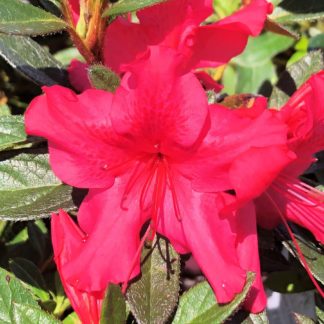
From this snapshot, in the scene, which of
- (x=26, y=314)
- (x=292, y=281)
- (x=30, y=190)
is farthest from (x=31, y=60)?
(x=292, y=281)

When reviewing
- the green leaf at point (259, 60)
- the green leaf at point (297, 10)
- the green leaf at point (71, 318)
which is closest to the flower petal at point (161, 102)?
Result: the green leaf at point (71, 318)

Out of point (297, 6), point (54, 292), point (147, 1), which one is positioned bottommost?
point (54, 292)

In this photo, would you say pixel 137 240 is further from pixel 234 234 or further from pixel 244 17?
pixel 244 17

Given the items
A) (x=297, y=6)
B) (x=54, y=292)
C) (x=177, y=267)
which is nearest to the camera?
(x=177, y=267)

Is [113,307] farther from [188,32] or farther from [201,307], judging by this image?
[188,32]

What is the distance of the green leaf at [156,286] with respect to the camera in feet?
2.87

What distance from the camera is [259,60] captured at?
1.79m

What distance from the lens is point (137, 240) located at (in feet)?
2.92

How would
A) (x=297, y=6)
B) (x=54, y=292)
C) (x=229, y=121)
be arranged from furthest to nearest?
(x=297, y=6)
(x=54, y=292)
(x=229, y=121)

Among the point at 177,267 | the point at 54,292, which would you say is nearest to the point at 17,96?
the point at 54,292

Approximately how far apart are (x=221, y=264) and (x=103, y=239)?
154 millimetres

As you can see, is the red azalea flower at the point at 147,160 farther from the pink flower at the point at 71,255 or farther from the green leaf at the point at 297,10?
the green leaf at the point at 297,10

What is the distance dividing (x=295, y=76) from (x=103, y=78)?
19.4 inches

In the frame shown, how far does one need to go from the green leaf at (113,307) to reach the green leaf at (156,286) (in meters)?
A: 0.06
